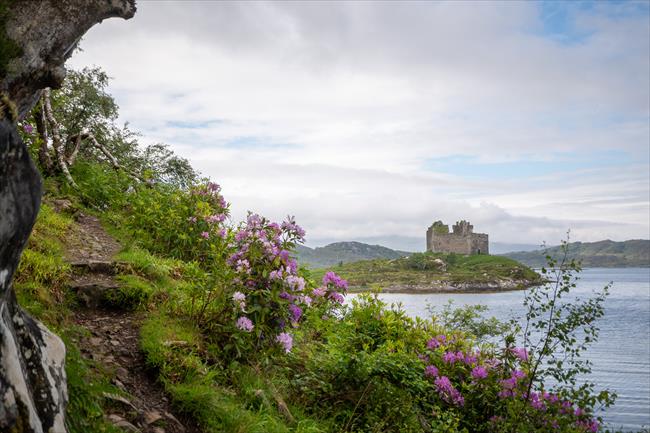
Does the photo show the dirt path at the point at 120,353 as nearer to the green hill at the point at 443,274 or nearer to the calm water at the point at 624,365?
the calm water at the point at 624,365

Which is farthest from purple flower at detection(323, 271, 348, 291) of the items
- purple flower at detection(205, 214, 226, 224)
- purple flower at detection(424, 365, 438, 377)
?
purple flower at detection(205, 214, 226, 224)

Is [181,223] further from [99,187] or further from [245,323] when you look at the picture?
[245,323]

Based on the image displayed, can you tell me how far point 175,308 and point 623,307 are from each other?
272ft

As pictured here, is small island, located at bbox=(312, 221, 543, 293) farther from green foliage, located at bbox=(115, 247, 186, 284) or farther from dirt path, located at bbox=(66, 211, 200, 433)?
dirt path, located at bbox=(66, 211, 200, 433)

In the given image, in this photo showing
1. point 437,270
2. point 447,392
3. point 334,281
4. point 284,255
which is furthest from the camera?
point 437,270

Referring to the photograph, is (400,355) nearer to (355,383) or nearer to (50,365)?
(355,383)

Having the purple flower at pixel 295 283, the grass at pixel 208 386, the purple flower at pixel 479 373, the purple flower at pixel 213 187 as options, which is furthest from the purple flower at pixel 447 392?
the purple flower at pixel 213 187

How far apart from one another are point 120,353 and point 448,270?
132914mm

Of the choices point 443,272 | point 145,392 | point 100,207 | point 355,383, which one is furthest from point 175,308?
point 443,272

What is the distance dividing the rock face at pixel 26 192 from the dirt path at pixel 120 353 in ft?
3.34

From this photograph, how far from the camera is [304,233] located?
6227 millimetres

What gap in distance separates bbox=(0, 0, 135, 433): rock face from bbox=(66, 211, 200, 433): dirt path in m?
1.02

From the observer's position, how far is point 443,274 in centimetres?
12612

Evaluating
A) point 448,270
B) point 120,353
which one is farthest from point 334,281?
point 448,270
